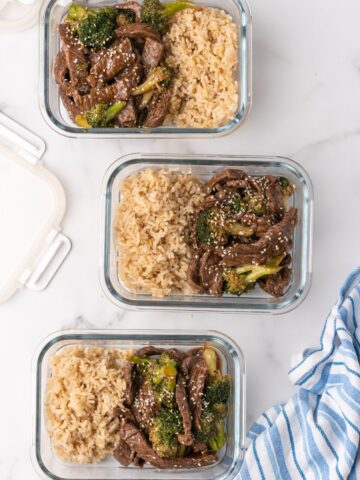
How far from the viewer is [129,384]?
258cm

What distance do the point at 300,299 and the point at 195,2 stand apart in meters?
1.19

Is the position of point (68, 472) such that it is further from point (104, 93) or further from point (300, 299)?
point (104, 93)

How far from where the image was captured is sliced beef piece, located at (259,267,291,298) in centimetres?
263

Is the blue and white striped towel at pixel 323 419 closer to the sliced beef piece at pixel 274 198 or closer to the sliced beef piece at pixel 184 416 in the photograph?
the sliced beef piece at pixel 184 416

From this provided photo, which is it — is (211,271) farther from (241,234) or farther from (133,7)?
(133,7)

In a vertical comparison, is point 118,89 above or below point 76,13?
below

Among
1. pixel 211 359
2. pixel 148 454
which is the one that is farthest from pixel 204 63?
pixel 148 454

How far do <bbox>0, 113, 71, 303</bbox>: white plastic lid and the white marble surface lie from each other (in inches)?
1.6

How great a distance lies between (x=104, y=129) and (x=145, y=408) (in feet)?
3.36

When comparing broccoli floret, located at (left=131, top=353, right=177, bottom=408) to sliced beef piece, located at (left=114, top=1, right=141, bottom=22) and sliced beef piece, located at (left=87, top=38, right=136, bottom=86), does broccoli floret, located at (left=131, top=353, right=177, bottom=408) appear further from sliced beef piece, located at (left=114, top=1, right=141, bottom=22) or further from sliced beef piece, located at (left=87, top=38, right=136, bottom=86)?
sliced beef piece, located at (left=114, top=1, right=141, bottom=22)

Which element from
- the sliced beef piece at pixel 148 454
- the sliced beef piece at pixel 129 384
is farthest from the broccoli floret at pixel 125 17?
the sliced beef piece at pixel 148 454

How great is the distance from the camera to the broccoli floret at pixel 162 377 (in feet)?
8.42

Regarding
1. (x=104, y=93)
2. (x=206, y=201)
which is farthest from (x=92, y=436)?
(x=104, y=93)

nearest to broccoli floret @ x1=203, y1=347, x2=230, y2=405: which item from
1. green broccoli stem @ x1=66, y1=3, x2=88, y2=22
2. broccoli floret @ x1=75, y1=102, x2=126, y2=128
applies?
broccoli floret @ x1=75, y1=102, x2=126, y2=128
